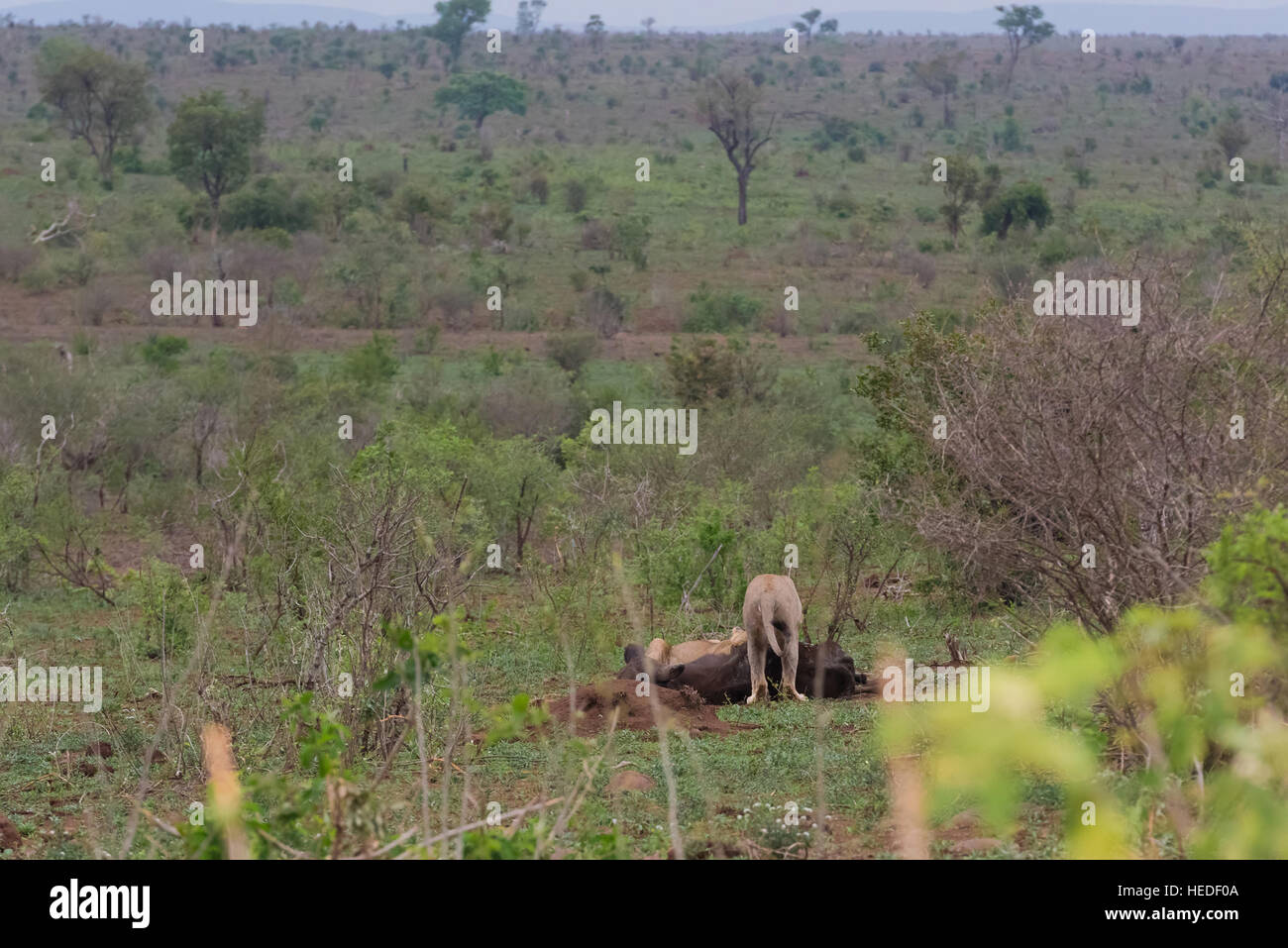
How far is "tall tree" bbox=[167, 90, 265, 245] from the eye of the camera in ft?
118

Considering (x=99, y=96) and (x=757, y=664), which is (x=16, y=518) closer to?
(x=757, y=664)

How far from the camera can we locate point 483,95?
49.8 meters

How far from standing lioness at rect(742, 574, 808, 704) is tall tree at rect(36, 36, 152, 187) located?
34.9 meters

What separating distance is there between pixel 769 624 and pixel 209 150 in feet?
103

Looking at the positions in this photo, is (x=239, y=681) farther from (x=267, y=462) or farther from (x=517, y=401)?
(x=517, y=401)

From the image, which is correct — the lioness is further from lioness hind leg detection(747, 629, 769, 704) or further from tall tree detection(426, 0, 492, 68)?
tall tree detection(426, 0, 492, 68)

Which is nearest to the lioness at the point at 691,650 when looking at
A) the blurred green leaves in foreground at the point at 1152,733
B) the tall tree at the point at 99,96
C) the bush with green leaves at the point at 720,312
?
the blurred green leaves in foreground at the point at 1152,733

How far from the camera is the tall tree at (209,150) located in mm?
36062

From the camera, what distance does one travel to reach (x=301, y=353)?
25.4 metres

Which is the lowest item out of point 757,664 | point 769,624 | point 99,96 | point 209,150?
point 757,664

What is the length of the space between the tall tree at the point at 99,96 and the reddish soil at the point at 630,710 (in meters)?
34.8

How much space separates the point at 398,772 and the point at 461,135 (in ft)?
140

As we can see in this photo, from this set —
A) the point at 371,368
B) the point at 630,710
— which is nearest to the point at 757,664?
the point at 630,710

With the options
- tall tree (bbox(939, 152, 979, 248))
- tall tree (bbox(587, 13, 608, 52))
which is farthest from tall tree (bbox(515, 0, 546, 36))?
tall tree (bbox(939, 152, 979, 248))
